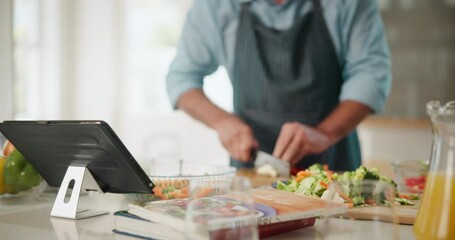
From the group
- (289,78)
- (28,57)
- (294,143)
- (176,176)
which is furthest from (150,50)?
(176,176)

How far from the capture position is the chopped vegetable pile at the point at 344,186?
74 cm

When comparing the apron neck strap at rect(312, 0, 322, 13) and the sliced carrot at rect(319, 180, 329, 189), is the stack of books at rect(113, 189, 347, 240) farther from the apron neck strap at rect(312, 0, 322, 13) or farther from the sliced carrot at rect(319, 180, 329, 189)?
the apron neck strap at rect(312, 0, 322, 13)

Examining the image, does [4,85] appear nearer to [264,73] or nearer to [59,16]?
[264,73]

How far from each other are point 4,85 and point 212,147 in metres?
2.44

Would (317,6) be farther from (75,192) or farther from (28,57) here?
(28,57)

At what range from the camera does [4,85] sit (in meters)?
1.47

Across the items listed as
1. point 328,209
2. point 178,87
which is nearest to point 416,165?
point 328,209

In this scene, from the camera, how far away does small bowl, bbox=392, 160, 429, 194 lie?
4.31ft

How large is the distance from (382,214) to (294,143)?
1342 mm

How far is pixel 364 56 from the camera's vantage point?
2.28 meters

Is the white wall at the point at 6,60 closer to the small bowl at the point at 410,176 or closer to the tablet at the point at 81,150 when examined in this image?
the tablet at the point at 81,150

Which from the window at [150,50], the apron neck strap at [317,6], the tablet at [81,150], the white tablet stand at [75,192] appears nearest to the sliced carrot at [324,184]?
the tablet at [81,150]

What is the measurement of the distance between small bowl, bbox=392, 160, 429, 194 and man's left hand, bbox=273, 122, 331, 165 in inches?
24.1

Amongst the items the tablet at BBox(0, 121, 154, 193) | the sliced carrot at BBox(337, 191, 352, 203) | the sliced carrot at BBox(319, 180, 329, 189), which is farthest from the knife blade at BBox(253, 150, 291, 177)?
the sliced carrot at BBox(337, 191, 352, 203)
